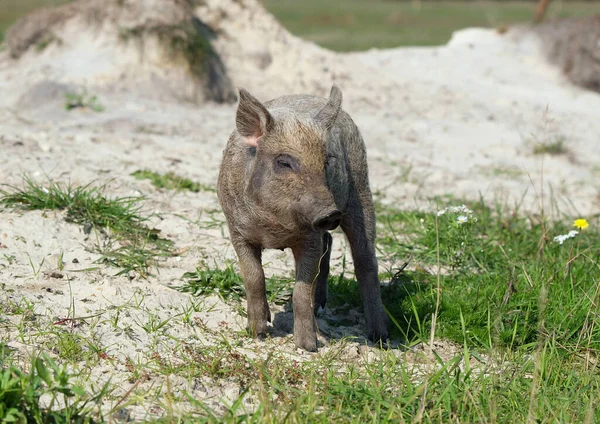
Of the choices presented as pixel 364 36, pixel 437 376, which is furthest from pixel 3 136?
pixel 364 36

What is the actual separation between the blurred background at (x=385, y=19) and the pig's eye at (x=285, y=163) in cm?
931

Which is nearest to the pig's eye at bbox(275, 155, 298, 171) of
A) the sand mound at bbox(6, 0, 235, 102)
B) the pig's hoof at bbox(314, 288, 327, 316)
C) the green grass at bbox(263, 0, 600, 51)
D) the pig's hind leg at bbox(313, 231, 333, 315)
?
the pig's hind leg at bbox(313, 231, 333, 315)

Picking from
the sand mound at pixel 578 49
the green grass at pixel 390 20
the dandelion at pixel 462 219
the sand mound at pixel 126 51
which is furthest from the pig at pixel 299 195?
the green grass at pixel 390 20

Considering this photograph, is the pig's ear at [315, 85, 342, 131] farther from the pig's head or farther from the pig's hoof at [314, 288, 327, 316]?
the pig's hoof at [314, 288, 327, 316]

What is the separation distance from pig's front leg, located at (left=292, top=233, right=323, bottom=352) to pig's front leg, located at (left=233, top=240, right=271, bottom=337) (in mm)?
217

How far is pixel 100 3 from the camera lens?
11.5 m

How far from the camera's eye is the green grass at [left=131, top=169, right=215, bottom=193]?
7.61 meters

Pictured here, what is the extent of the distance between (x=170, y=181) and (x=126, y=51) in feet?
12.9

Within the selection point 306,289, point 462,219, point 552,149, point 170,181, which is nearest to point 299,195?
point 306,289

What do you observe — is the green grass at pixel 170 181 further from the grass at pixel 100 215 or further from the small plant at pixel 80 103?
Result: the small plant at pixel 80 103

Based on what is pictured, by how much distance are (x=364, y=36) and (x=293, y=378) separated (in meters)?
18.5

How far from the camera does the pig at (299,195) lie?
471 cm

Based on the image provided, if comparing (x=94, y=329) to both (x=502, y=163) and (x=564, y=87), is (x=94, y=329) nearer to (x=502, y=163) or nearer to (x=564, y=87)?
(x=502, y=163)

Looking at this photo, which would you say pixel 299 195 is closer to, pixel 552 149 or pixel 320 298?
pixel 320 298
